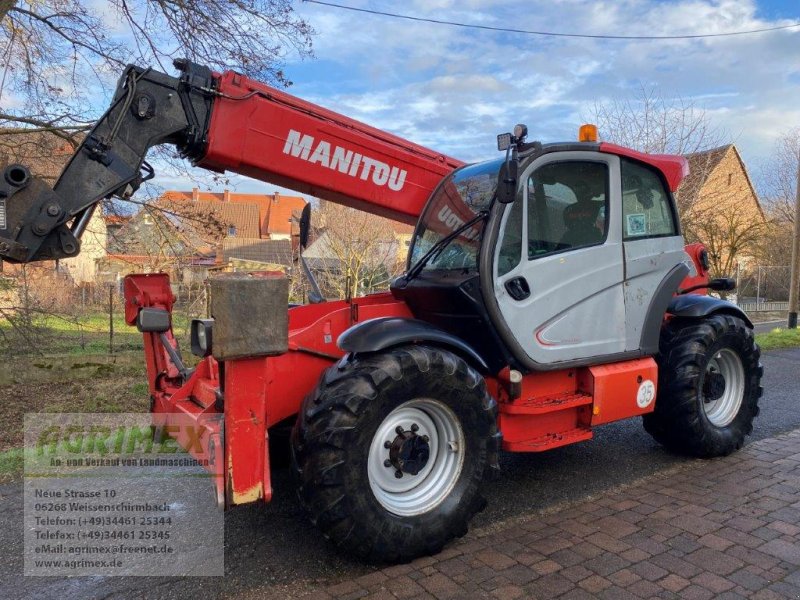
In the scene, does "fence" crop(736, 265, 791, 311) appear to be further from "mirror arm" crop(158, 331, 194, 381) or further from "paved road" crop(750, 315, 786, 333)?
"mirror arm" crop(158, 331, 194, 381)

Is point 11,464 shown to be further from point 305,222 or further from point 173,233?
point 173,233

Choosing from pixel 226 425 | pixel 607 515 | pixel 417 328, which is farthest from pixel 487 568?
pixel 226 425

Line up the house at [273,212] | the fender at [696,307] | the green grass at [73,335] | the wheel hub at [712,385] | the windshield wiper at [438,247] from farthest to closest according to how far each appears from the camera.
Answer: the house at [273,212]
the green grass at [73,335]
the wheel hub at [712,385]
the fender at [696,307]
the windshield wiper at [438,247]

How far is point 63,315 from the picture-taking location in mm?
8570

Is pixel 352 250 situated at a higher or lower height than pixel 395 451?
higher

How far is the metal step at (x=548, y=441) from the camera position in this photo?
13.3ft

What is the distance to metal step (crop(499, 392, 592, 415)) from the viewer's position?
4.02 meters

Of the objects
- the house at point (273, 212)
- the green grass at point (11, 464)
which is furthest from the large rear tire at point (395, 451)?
the house at point (273, 212)

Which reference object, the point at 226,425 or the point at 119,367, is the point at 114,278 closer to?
the point at 119,367

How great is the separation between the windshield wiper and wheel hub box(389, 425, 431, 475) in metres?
1.25

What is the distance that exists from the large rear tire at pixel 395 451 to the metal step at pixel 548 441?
1.58 feet

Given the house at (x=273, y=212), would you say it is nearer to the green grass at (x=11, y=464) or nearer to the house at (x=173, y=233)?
the house at (x=173, y=233)

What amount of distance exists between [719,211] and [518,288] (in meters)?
16.9

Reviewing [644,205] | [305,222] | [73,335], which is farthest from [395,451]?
[73,335]
